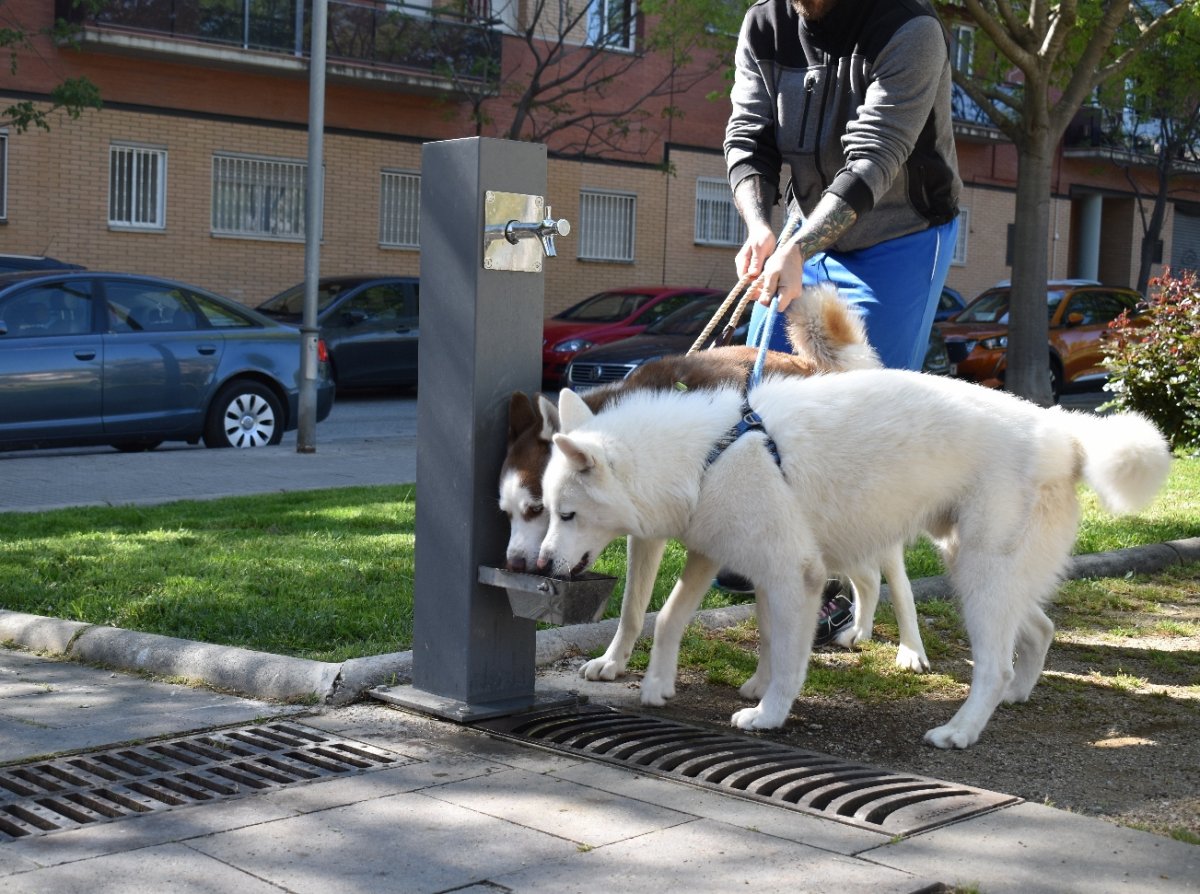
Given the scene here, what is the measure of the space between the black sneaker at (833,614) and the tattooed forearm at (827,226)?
4.93 ft

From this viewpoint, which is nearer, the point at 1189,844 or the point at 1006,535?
the point at 1189,844

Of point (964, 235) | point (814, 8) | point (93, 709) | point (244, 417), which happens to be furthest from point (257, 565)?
point (964, 235)

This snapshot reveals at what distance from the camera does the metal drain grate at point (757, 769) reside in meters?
3.70

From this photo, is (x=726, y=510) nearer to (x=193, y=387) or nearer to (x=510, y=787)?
(x=510, y=787)

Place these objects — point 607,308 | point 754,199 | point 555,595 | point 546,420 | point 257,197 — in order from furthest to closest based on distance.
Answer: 1. point 257,197
2. point 607,308
3. point 754,199
4. point 546,420
5. point 555,595

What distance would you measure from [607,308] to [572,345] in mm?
2158

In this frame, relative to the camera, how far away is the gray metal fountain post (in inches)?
178

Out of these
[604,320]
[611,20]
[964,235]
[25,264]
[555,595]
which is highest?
[611,20]

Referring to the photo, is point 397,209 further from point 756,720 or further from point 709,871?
point 709,871

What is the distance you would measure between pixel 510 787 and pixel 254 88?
2363 cm

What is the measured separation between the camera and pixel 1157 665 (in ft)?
18.4

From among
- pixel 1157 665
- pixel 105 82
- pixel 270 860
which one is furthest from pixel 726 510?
pixel 105 82

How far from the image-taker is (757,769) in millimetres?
4035

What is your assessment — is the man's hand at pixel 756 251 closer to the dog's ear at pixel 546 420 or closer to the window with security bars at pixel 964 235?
the dog's ear at pixel 546 420
